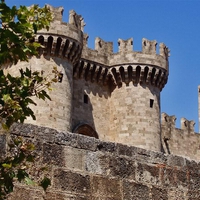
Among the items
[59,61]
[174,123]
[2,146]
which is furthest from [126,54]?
[2,146]

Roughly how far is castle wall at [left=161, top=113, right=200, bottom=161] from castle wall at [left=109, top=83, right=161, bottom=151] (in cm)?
376

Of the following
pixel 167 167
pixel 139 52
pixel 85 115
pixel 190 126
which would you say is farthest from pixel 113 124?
pixel 167 167

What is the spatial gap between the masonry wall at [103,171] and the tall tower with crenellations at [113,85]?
18.9 meters

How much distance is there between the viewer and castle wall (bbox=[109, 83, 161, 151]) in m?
26.4

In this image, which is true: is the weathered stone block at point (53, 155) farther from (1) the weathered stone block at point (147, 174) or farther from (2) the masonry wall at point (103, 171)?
(1) the weathered stone block at point (147, 174)

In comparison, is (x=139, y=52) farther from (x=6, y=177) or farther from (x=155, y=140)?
(x=6, y=177)

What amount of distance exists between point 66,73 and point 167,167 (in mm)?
19068

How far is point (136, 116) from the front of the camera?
1056 inches

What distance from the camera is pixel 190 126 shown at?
3300 cm

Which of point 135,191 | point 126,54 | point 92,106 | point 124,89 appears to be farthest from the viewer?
point 126,54

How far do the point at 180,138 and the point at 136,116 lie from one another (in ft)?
20.4

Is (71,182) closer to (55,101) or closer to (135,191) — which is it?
(135,191)

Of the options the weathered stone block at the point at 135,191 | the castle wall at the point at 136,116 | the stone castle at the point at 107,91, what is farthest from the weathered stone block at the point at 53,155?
the castle wall at the point at 136,116

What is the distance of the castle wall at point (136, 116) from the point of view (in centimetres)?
2638
